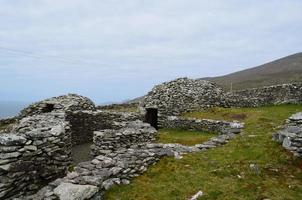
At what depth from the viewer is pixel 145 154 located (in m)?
16.2

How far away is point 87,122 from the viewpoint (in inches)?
1264

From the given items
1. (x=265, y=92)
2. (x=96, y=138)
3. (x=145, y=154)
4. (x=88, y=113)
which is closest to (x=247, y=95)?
(x=265, y=92)

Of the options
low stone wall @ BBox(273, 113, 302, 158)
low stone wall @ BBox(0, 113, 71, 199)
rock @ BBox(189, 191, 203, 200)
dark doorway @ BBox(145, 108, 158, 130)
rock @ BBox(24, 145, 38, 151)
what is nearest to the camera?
rock @ BBox(189, 191, 203, 200)

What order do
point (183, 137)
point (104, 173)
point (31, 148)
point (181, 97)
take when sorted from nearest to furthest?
point (104, 173) → point (31, 148) → point (183, 137) → point (181, 97)

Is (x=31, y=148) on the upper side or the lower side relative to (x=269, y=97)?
upper

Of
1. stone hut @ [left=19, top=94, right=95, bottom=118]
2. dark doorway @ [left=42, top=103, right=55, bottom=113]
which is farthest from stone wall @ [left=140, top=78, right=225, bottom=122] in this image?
dark doorway @ [left=42, top=103, right=55, bottom=113]

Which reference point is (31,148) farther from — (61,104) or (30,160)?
(61,104)

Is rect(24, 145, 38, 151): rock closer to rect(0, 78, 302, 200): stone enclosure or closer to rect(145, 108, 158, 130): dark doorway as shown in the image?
rect(0, 78, 302, 200): stone enclosure

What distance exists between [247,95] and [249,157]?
84.9 feet

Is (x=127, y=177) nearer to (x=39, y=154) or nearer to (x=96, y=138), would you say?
(x=39, y=154)

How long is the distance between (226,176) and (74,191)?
585cm

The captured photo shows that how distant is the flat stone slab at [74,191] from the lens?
11.8 meters

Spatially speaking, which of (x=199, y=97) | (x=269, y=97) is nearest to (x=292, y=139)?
(x=199, y=97)

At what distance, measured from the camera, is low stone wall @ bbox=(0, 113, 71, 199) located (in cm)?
1300
